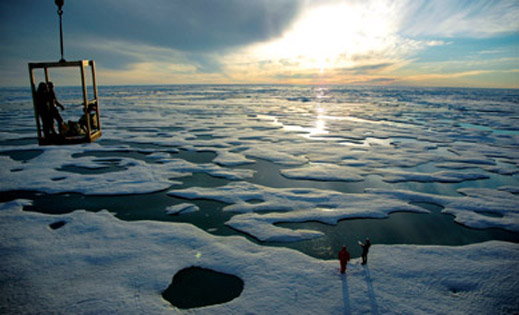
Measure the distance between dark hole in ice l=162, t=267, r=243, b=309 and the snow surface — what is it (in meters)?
0.15

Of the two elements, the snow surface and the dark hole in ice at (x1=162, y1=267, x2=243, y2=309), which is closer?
the snow surface

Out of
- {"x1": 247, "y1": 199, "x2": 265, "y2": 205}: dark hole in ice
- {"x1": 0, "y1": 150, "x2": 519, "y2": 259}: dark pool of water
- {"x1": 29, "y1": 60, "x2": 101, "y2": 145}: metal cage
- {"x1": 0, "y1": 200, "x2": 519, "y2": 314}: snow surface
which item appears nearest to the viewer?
{"x1": 0, "y1": 200, "x2": 519, "y2": 314}: snow surface

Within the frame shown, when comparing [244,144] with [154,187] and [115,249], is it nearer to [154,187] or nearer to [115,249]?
[154,187]

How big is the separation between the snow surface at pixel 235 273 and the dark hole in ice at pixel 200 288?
153 millimetres

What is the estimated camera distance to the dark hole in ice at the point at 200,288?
511cm

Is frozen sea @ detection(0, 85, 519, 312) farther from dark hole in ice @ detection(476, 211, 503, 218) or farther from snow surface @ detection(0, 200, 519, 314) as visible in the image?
snow surface @ detection(0, 200, 519, 314)

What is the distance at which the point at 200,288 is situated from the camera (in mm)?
5453

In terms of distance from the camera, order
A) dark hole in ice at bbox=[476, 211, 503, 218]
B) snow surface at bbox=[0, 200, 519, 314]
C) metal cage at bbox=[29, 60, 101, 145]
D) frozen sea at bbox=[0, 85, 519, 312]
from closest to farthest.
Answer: snow surface at bbox=[0, 200, 519, 314] → metal cage at bbox=[29, 60, 101, 145] → frozen sea at bbox=[0, 85, 519, 312] → dark hole in ice at bbox=[476, 211, 503, 218]

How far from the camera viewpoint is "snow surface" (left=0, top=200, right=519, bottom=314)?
4.85 m

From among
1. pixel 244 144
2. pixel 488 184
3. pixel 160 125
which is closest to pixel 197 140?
pixel 244 144

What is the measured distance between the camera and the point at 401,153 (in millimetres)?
15930

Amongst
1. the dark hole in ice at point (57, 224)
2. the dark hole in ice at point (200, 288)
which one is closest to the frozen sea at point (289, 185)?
the dark hole in ice at point (57, 224)

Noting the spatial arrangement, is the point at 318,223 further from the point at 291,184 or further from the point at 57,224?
the point at 57,224

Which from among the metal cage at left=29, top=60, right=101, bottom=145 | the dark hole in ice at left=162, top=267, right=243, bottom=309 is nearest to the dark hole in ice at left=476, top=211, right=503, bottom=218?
the dark hole in ice at left=162, top=267, right=243, bottom=309
